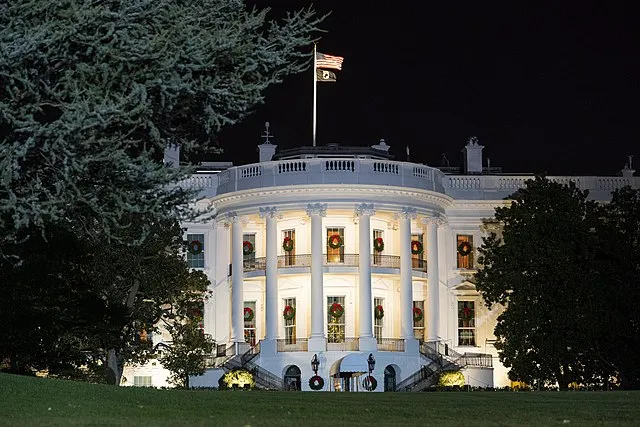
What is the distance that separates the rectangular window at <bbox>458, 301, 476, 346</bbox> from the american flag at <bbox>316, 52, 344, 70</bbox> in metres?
13.1

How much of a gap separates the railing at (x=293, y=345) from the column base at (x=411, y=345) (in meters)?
4.26

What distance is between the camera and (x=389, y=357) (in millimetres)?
58625

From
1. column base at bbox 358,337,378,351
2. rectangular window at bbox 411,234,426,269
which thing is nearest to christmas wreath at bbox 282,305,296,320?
column base at bbox 358,337,378,351

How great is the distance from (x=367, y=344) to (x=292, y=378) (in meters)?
3.68

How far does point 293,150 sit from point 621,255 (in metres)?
19.3

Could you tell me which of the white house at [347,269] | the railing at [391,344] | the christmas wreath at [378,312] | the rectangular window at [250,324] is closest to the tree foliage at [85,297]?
the white house at [347,269]

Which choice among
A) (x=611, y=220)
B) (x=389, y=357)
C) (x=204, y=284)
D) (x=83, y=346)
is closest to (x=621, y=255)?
(x=611, y=220)

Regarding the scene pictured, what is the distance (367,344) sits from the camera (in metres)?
58.8

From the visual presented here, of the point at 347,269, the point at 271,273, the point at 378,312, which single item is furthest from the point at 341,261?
the point at 271,273

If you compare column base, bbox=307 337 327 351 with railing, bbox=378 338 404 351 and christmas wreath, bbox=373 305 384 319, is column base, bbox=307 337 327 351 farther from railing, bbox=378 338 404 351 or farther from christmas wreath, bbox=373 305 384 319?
christmas wreath, bbox=373 305 384 319

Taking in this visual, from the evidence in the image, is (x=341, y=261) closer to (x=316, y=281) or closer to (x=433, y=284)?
(x=316, y=281)

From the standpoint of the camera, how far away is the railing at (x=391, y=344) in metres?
59.6

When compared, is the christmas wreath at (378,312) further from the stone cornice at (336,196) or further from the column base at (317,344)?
the stone cornice at (336,196)

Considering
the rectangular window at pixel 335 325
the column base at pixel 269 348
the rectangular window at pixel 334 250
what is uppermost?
the rectangular window at pixel 334 250
